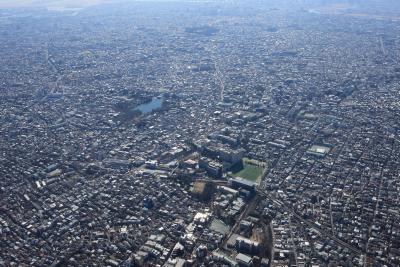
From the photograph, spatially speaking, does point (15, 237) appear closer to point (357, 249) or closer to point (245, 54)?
point (357, 249)

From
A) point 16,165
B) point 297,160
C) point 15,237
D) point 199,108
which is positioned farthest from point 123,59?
point 15,237

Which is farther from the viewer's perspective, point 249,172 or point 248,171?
point 248,171

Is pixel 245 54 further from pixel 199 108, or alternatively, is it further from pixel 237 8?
pixel 237 8

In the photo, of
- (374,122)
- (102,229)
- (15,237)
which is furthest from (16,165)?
(374,122)

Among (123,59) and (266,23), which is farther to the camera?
(266,23)

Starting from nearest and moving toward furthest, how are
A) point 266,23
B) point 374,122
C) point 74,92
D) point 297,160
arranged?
1. point 297,160
2. point 374,122
3. point 74,92
4. point 266,23

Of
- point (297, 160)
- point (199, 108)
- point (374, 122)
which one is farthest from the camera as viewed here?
point (199, 108)
